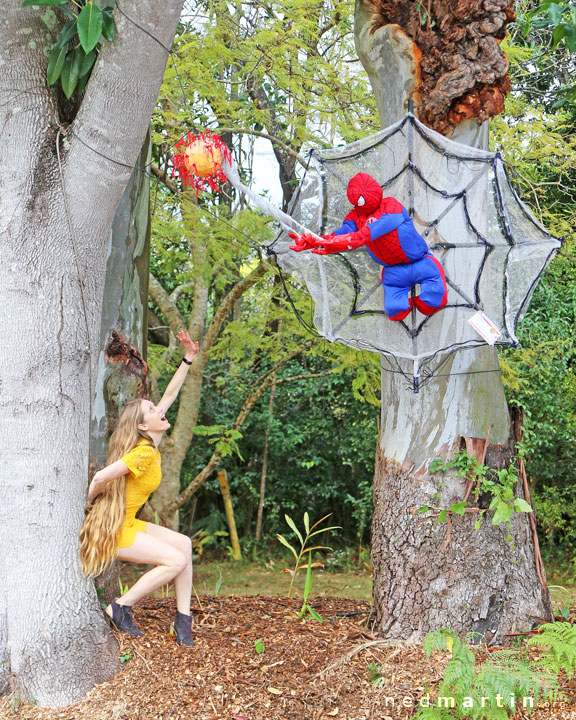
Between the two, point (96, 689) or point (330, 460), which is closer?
point (96, 689)

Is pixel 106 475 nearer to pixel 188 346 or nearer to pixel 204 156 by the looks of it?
pixel 188 346

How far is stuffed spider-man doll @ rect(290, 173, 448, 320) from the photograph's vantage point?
11.3 ft

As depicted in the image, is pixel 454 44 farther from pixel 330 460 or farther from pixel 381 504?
pixel 330 460

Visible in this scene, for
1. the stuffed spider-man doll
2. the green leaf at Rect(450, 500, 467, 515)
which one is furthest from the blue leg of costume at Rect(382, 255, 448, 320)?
the green leaf at Rect(450, 500, 467, 515)

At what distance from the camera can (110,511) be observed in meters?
3.35

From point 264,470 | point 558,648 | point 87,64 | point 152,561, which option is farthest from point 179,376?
point 264,470

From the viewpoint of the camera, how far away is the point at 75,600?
10.2 feet

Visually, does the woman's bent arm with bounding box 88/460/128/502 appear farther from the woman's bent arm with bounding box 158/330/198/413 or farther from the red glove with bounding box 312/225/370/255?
the red glove with bounding box 312/225/370/255

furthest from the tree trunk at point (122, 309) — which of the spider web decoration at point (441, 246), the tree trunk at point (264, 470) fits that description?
the tree trunk at point (264, 470)

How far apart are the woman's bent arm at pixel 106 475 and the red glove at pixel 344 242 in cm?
144

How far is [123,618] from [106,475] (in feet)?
2.52

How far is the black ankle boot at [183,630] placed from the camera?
3505 millimetres

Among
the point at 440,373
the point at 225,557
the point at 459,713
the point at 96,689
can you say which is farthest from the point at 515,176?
the point at 225,557

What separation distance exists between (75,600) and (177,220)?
4.97 metres
